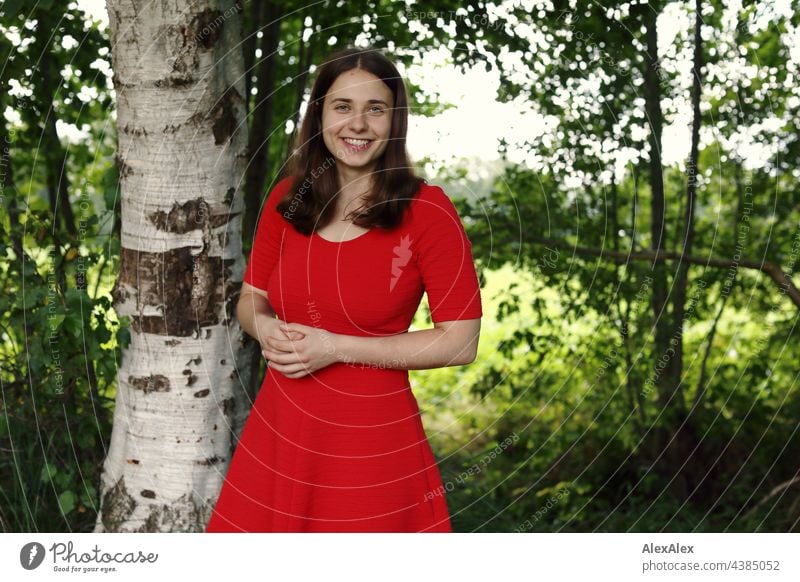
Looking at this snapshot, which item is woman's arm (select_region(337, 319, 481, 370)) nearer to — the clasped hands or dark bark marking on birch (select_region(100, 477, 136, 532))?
the clasped hands

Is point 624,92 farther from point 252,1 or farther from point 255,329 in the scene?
point 255,329

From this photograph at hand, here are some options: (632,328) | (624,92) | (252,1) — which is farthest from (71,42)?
(632,328)

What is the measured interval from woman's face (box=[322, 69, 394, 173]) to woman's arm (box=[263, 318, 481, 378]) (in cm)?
47

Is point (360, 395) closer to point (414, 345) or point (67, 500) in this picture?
point (414, 345)

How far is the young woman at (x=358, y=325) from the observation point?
2.25 metres

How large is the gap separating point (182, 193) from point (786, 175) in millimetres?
3141

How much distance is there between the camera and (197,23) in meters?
2.65

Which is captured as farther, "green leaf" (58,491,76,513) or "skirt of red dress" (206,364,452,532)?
"green leaf" (58,491,76,513)

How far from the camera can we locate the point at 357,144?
7.63ft

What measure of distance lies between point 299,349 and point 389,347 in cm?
24

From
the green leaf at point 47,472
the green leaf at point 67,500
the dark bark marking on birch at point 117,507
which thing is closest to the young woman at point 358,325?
the dark bark marking on birch at point 117,507

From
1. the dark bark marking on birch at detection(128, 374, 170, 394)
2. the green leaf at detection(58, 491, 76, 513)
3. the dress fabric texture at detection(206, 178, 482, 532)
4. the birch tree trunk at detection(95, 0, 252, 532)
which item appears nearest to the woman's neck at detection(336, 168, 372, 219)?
the dress fabric texture at detection(206, 178, 482, 532)

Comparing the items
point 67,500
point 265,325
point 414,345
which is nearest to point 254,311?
point 265,325

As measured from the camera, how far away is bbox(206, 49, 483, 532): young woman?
7.39ft
